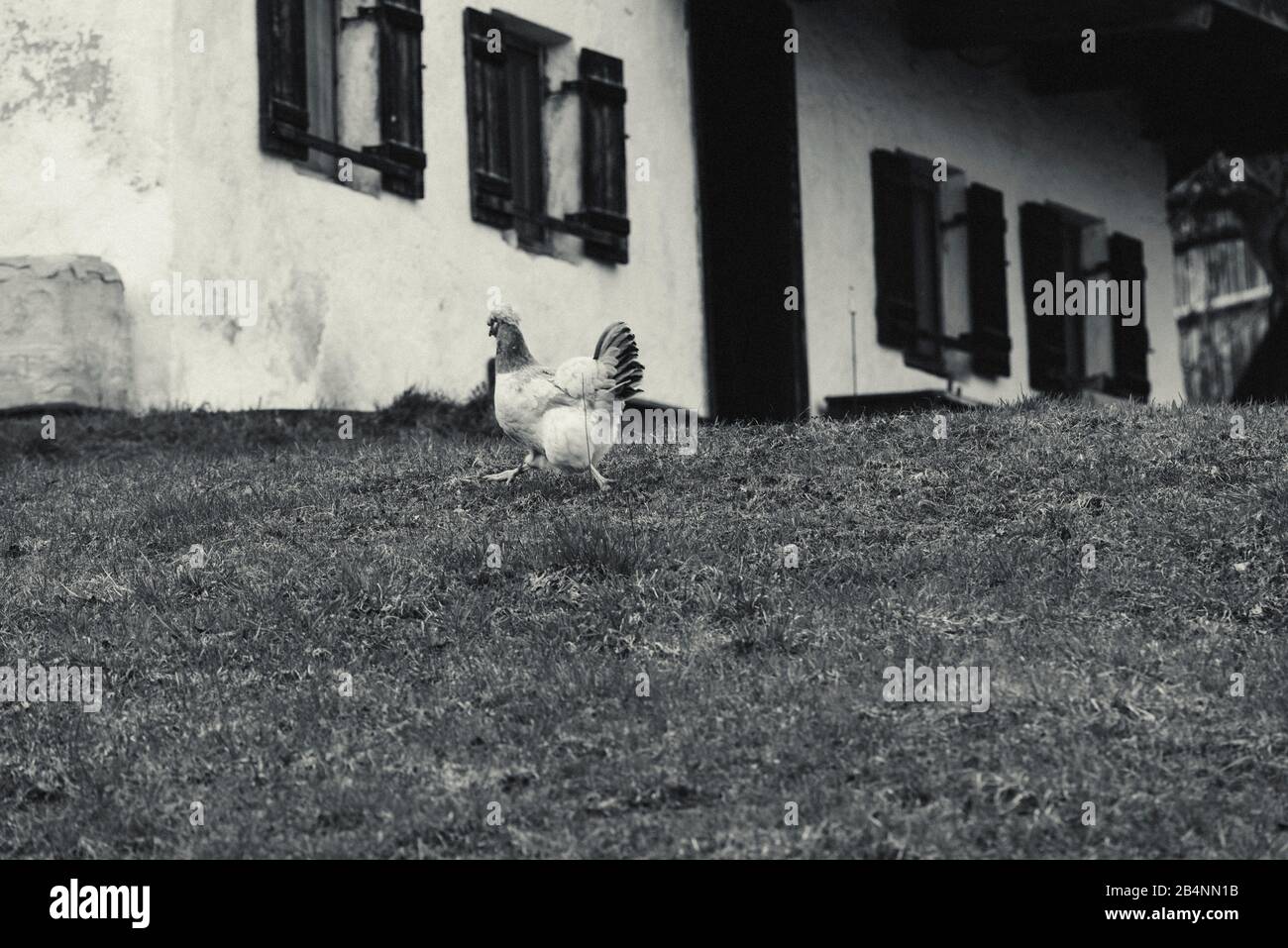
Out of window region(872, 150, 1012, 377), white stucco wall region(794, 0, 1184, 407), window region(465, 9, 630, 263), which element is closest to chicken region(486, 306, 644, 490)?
window region(465, 9, 630, 263)

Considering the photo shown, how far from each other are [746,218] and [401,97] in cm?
400

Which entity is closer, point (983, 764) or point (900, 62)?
point (983, 764)

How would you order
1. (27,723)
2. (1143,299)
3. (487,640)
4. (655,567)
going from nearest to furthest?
1. (27,723)
2. (487,640)
3. (655,567)
4. (1143,299)

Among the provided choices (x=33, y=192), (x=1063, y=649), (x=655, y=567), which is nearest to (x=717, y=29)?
(x=33, y=192)

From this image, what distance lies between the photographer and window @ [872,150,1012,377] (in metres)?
21.4

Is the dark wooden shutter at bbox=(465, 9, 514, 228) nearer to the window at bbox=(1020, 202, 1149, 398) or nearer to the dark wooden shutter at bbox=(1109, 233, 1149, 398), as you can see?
the window at bbox=(1020, 202, 1149, 398)

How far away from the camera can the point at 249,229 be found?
15609mm

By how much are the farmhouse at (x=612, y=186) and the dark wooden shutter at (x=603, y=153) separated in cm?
2

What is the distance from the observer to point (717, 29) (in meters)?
19.8

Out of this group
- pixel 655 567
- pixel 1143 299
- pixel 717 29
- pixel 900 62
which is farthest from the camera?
pixel 1143 299

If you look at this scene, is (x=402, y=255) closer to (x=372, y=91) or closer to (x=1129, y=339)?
(x=372, y=91)

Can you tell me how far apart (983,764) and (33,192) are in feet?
31.5
